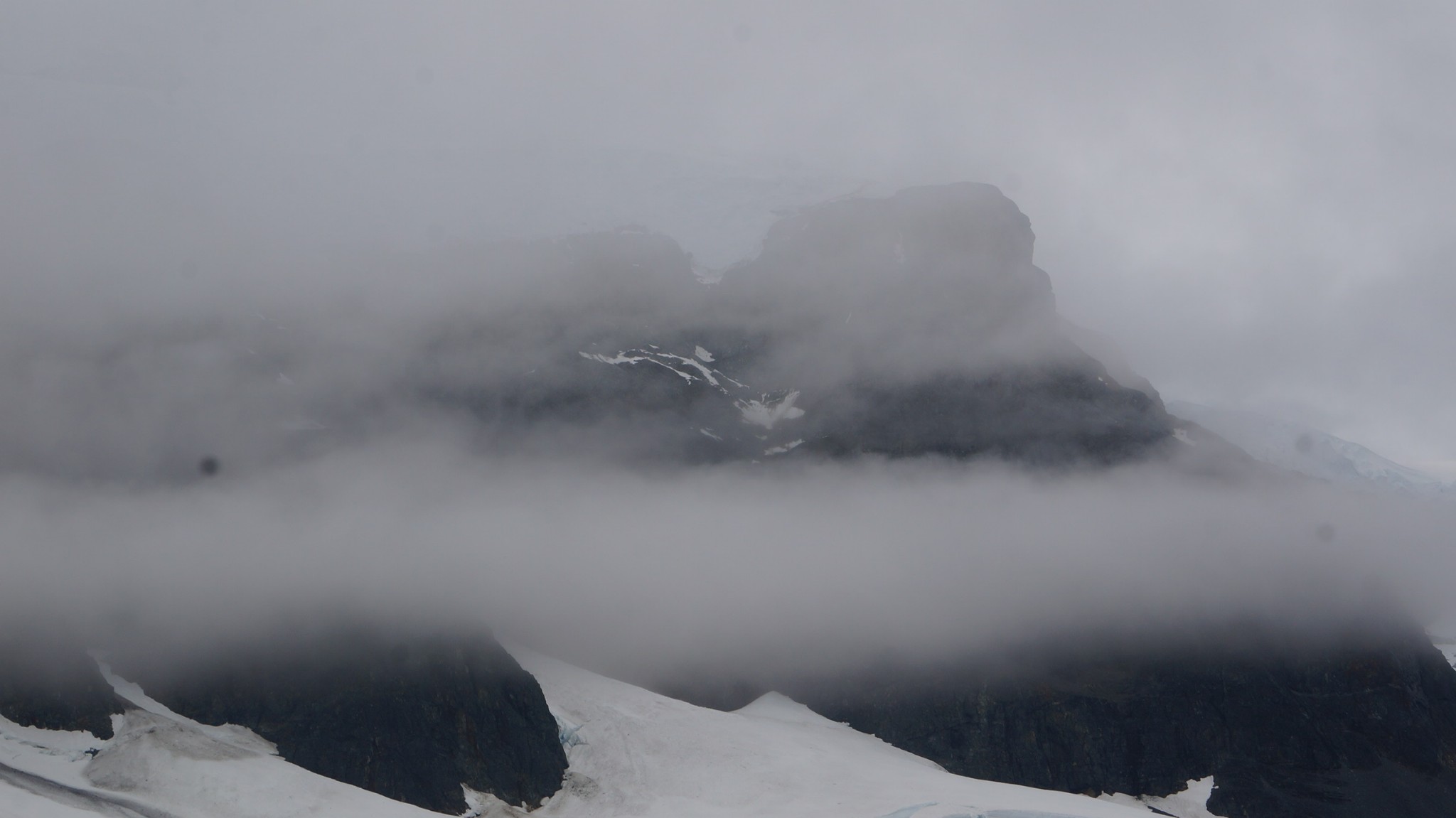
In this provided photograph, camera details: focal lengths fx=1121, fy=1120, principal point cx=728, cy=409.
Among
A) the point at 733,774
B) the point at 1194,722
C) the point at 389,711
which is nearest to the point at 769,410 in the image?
the point at 1194,722

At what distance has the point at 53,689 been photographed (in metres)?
92.2

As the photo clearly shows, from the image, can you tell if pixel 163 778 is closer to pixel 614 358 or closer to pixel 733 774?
pixel 733 774

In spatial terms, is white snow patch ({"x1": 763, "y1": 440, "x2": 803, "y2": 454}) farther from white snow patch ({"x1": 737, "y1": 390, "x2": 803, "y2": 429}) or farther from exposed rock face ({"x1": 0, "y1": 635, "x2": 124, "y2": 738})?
exposed rock face ({"x1": 0, "y1": 635, "x2": 124, "y2": 738})

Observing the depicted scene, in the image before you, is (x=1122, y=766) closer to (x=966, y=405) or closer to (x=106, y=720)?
(x=966, y=405)

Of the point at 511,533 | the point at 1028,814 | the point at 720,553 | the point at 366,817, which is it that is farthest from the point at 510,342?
the point at 1028,814

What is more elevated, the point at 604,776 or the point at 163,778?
the point at 604,776

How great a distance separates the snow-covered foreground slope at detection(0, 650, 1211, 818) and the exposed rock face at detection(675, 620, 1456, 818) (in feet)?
21.5

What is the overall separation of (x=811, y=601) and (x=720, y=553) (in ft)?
54.5

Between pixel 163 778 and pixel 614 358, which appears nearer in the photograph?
pixel 163 778

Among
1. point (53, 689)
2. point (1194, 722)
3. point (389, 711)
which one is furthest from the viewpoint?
point (1194, 722)

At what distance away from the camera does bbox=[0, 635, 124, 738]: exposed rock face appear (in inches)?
3553

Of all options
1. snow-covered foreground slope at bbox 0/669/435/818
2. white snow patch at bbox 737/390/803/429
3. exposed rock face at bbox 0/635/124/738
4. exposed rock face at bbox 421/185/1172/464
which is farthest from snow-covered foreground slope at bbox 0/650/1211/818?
white snow patch at bbox 737/390/803/429

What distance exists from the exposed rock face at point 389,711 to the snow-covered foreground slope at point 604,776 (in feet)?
7.26

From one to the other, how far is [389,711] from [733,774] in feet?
106
